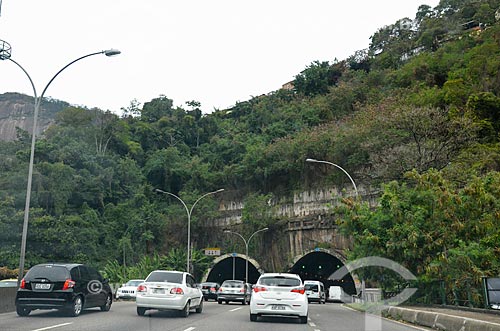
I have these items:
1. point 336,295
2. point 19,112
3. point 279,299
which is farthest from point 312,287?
point 19,112

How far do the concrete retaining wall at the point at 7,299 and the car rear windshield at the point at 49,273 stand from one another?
2227 mm

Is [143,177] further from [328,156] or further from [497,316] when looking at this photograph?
[497,316]

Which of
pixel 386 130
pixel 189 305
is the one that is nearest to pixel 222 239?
pixel 386 130

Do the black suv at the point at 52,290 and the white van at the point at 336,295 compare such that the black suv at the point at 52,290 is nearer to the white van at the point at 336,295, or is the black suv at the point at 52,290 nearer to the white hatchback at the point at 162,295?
the white hatchback at the point at 162,295

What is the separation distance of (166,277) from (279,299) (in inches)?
152

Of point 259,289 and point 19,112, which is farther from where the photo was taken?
point 19,112

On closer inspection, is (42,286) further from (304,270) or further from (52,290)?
(304,270)

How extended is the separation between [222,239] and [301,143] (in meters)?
14.7

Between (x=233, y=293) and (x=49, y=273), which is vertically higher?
(x=49, y=273)

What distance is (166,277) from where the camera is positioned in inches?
651

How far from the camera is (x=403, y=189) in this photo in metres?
25.1

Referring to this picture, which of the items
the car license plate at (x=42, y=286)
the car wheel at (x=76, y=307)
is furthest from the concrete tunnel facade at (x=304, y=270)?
the car license plate at (x=42, y=286)
